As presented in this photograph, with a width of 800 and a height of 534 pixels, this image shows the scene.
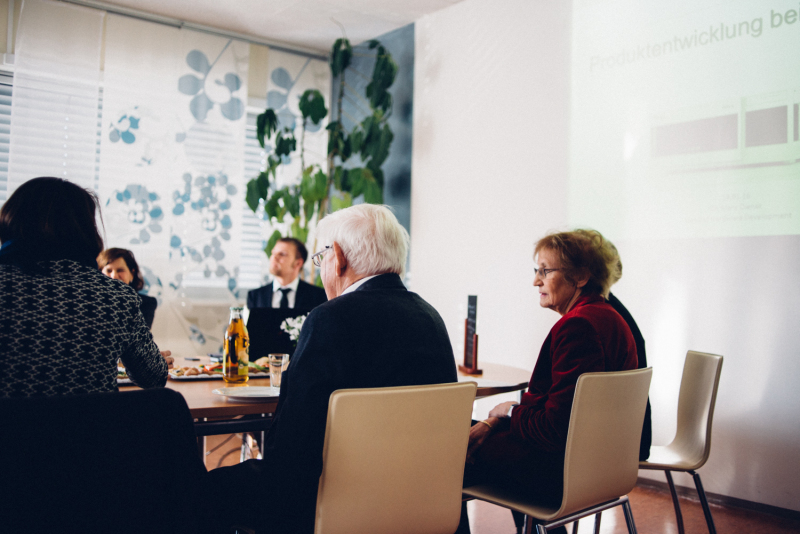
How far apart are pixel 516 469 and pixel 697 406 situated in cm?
91

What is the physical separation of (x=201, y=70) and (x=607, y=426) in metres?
4.42

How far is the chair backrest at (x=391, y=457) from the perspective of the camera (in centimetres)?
134

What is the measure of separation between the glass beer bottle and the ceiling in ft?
11.2

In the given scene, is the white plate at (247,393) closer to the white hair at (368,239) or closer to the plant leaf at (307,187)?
A: the white hair at (368,239)

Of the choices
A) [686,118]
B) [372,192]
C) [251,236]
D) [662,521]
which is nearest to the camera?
[662,521]

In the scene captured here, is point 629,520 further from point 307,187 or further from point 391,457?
point 307,187

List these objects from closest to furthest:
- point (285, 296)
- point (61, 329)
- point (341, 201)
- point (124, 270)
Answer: point (61, 329) → point (124, 270) → point (285, 296) → point (341, 201)

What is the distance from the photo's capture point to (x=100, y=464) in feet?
3.45

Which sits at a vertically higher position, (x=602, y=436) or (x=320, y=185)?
(x=320, y=185)

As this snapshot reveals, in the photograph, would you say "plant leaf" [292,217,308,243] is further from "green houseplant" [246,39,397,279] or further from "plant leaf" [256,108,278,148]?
"plant leaf" [256,108,278,148]

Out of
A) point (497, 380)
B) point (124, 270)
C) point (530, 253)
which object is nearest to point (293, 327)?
point (497, 380)

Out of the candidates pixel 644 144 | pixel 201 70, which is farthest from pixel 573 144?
pixel 201 70

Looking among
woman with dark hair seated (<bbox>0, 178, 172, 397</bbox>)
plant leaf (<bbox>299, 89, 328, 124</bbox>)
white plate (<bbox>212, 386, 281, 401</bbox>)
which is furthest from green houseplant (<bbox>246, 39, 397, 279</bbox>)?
woman with dark hair seated (<bbox>0, 178, 172, 397</bbox>)

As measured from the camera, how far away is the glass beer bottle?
6.77ft
